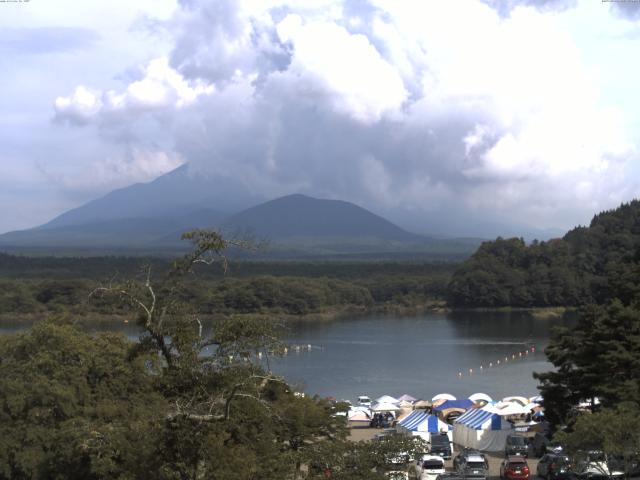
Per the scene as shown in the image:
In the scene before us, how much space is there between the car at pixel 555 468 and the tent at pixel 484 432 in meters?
3.84

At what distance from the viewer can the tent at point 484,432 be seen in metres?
18.8

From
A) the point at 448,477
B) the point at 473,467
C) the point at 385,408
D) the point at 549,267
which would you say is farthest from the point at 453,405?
the point at 549,267

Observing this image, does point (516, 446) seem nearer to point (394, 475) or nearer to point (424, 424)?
point (424, 424)

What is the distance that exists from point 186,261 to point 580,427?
21.2 ft

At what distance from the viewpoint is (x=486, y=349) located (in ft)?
147

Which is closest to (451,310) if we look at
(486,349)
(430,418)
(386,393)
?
(486,349)

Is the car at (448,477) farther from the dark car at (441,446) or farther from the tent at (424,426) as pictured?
the tent at (424,426)

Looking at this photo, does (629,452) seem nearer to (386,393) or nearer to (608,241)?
(386,393)

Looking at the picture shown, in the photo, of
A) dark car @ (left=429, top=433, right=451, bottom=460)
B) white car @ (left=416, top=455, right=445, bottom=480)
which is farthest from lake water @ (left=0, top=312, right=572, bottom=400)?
white car @ (left=416, top=455, right=445, bottom=480)

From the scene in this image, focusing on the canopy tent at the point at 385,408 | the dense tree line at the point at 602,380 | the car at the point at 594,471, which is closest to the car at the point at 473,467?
the dense tree line at the point at 602,380

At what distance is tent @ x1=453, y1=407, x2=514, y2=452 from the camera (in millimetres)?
18844

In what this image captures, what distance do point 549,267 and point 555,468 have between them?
62178mm

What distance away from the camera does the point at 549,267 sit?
73875 millimetres

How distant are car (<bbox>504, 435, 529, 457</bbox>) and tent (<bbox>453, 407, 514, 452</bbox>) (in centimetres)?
65
